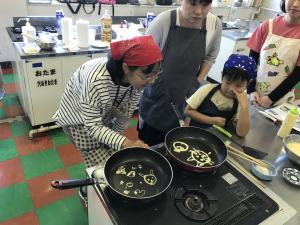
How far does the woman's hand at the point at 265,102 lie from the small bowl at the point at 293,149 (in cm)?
39

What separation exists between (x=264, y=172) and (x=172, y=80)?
0.76 m

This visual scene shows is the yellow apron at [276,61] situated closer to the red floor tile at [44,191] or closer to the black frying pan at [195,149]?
the black frying pan at [195,149]

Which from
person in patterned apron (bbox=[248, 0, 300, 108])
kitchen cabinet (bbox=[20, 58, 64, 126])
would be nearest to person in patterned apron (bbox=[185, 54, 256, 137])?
person in patterned apron (bbox=[248, 0, 300, 108])

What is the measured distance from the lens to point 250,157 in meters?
1.05

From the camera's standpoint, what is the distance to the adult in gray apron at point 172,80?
1467mm

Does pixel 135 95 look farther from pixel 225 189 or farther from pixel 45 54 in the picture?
pixel 45 54

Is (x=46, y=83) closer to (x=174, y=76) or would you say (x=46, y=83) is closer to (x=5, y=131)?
(x=5, y=131)

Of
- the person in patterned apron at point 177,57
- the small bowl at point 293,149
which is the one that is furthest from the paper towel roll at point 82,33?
the small bowl at point 293,149

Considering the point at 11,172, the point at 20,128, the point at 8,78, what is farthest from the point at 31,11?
the point at 11,172

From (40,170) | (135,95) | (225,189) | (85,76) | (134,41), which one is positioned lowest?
(40,170)

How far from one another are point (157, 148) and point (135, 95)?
1.16ft

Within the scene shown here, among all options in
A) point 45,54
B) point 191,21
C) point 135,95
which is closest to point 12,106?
point 45,54

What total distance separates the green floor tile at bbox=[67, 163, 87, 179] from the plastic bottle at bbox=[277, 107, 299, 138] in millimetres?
1408

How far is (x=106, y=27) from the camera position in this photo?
2283 mm
